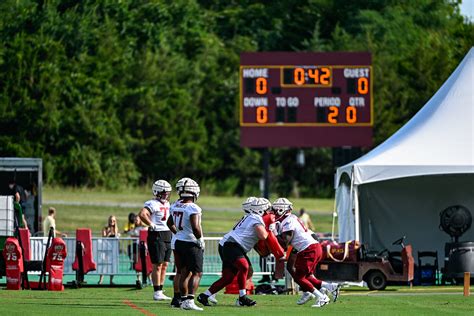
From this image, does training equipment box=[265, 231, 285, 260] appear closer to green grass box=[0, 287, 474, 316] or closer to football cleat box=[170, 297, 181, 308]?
green grass box=[0, 287, 474, 316]

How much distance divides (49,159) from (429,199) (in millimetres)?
30054

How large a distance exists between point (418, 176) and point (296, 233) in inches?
392

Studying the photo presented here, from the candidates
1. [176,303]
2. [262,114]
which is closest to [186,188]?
[176,303]

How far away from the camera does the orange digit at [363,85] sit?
33969 millimetres

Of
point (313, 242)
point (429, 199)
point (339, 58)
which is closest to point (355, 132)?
point (339, 58)

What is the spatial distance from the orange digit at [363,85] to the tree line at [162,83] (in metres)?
21.7

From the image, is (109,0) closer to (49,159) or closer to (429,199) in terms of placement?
(49,159)

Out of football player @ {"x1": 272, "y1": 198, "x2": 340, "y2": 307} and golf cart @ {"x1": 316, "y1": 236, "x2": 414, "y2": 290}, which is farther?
golf cart @ {"x1": 316, "y1": 236, "x2": 414, "y2": 290}

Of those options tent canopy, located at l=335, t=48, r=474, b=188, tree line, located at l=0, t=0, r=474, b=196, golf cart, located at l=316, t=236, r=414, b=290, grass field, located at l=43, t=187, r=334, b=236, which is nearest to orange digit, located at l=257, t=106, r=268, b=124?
tent canopy, located at l=335, t=48, r=474, b=188

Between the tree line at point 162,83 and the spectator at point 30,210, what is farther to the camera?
the tree line at point 162,83

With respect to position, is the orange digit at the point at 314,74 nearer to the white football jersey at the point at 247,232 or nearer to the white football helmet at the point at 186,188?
the white football jersey at the point at 247,232

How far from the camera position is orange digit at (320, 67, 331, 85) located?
33.8m

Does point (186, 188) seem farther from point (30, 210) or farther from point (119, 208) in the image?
point (119, 208)

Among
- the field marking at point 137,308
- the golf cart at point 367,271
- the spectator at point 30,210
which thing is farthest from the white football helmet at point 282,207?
the spectator at point 30,210
